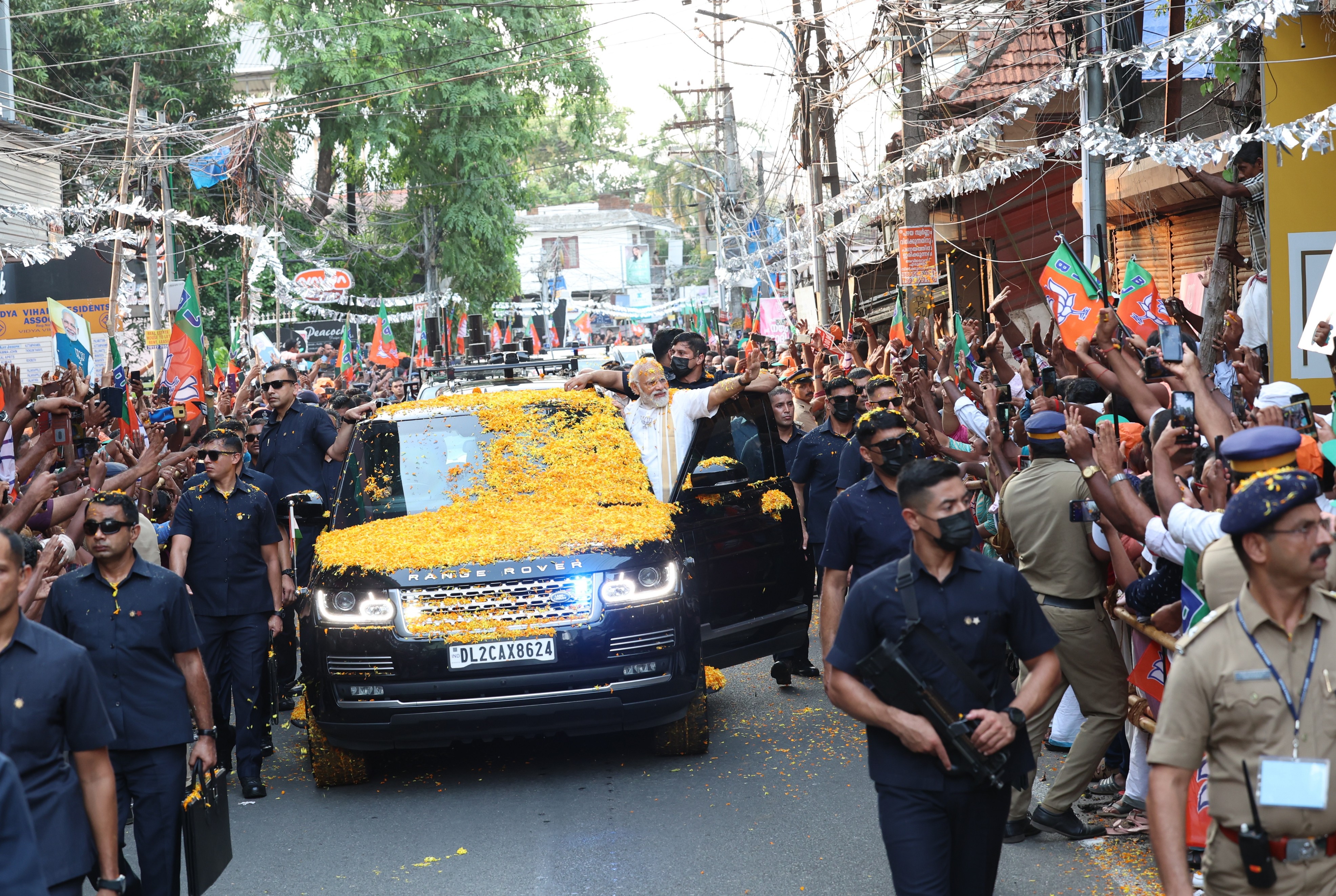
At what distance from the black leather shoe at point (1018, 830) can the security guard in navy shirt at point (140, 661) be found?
3480 mm

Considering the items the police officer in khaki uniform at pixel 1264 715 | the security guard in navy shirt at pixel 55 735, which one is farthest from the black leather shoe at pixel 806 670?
the police officer in khaki uniform at pixel 1264 715

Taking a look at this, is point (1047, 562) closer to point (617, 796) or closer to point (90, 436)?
point (617, 796)

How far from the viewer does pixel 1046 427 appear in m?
6.10

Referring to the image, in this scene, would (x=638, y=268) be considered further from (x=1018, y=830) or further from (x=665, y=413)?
(x=1018, y=830)

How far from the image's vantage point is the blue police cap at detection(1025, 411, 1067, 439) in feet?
20.0

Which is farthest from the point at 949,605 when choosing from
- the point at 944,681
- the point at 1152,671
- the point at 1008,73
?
the point at 1008,73

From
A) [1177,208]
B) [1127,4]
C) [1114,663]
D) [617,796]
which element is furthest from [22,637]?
[1177,208]

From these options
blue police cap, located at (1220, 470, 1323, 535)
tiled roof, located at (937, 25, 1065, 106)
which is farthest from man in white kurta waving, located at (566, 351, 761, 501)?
tiled roof, located at (937, 25, 1065, 106)

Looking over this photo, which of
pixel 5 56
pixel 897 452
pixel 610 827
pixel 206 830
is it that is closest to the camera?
pixel 206 830

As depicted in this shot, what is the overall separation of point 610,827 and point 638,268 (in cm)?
8399

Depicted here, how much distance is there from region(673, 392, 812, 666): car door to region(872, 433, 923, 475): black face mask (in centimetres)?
208

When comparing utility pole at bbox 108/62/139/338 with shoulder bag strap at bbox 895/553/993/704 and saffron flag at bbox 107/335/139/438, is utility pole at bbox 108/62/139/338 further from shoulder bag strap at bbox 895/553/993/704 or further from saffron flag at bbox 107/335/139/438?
shoulder bag strap at bbox 895/553/993/704

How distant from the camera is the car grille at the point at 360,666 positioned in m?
6.92

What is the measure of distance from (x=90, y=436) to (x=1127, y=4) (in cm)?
840
